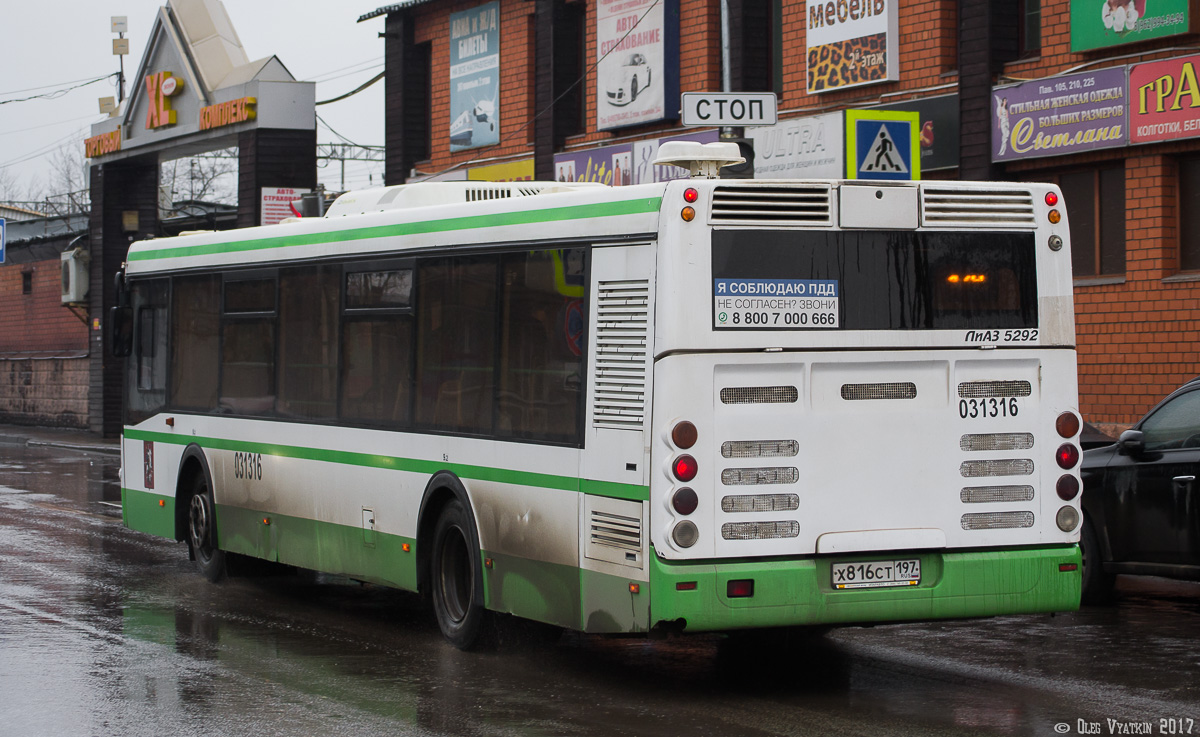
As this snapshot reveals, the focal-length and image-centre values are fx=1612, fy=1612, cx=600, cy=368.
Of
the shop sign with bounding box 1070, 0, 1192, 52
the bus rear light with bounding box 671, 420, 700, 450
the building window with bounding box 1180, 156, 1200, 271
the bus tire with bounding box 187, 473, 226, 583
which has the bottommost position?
the bus tire with bounding box 187, 473, 226, 583

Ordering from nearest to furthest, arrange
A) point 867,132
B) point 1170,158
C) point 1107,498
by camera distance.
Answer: point 1107,498
point 867,132
point 1170,158

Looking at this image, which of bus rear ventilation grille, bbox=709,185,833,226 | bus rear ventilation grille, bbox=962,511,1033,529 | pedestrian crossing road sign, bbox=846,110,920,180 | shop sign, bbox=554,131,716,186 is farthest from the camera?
shop sign, bbox=554,131,716,186

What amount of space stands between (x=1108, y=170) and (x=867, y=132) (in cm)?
411

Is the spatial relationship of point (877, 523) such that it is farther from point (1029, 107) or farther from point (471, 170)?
point (471, 170)

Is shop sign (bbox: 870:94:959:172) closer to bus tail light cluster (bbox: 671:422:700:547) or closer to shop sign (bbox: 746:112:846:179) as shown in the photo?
shop sign (bbox: 746:112:846:179)

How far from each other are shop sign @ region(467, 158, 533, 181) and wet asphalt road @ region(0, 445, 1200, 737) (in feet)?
50.6

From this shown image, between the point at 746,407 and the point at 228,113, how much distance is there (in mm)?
26814

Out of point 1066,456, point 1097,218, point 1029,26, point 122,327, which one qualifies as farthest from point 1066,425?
point 1029,26

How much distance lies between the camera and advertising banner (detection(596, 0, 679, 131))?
78.5 ft

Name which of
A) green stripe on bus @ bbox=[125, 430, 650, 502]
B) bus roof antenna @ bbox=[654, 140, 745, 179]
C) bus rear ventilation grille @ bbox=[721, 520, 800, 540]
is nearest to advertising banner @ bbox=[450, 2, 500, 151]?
green stripe on bus @ bbox=[125, 430, 650, 502]

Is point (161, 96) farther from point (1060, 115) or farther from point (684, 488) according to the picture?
point (684, 488)

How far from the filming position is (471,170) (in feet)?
94.3

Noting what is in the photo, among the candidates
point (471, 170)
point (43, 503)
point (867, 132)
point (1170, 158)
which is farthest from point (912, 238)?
point (471, 170)

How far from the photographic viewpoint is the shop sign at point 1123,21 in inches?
654
